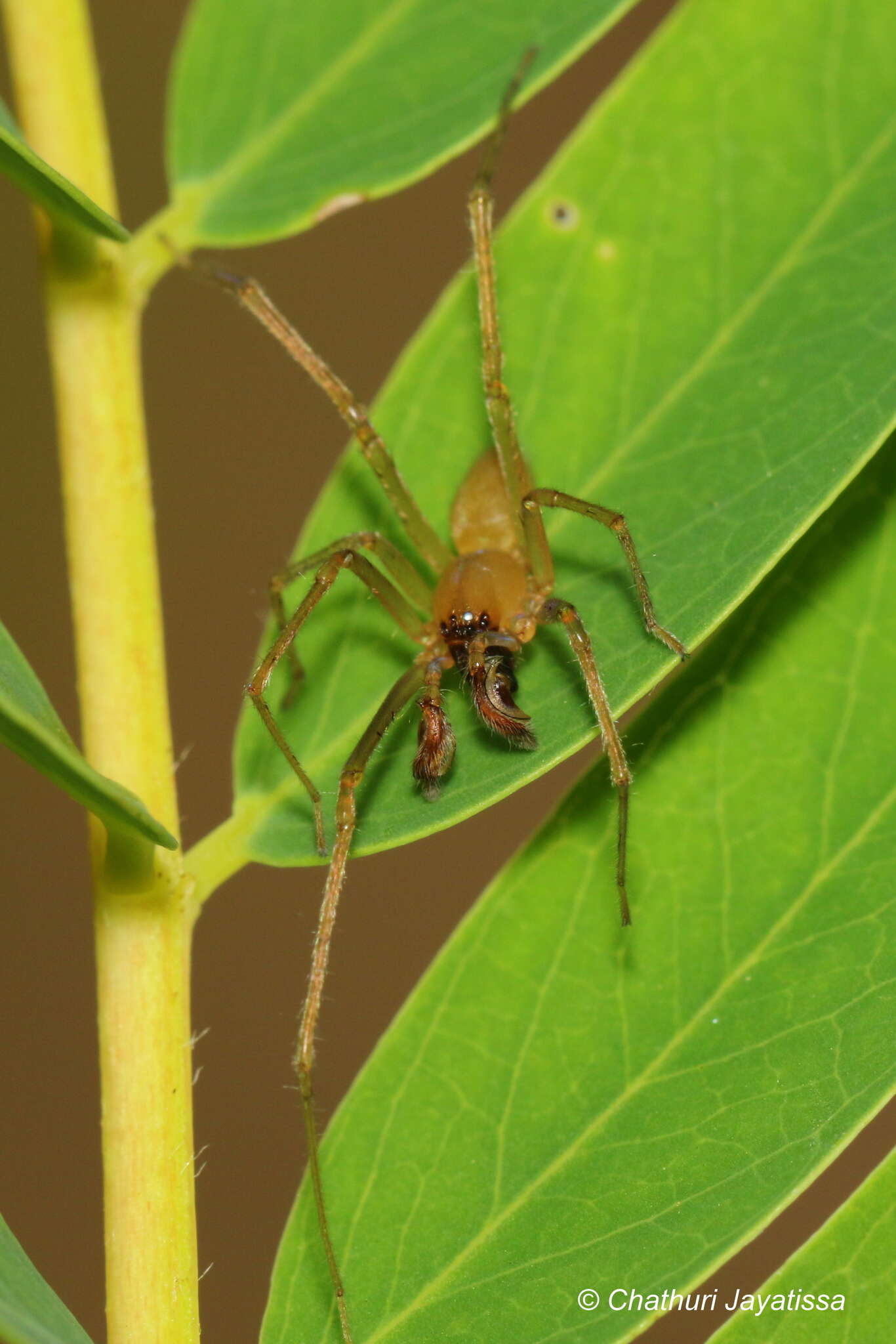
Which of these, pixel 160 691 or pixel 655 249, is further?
pixel 655 249

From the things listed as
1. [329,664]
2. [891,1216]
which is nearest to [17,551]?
[329,664]

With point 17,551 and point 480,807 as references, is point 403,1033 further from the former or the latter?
point 17,551

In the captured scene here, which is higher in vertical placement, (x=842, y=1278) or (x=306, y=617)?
(x=306, y=617)

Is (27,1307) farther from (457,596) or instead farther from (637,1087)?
(457,596)

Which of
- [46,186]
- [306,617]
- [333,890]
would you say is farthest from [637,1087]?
[46,186]

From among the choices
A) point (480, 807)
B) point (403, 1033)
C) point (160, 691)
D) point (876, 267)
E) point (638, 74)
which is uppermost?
point (638, 74)

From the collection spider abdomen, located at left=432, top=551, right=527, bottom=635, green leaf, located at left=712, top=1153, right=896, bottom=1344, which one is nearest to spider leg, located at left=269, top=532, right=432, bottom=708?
spider abdomen, located at left=432, top=551, right=527, bottom=635

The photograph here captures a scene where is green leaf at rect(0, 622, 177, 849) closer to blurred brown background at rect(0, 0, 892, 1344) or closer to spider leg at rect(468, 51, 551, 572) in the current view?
spider leg at rect(468, 51, 551, 572)
